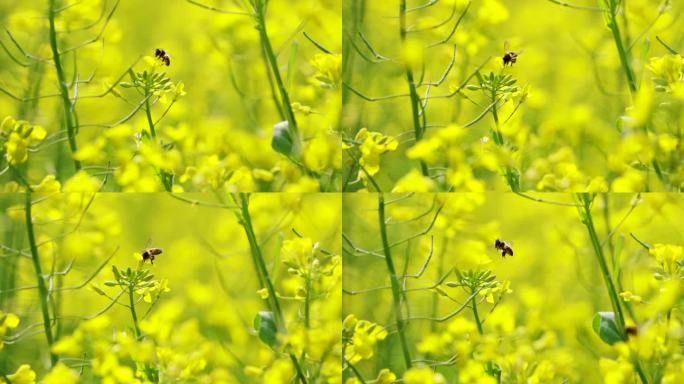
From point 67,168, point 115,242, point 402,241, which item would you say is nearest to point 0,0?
point 67,168

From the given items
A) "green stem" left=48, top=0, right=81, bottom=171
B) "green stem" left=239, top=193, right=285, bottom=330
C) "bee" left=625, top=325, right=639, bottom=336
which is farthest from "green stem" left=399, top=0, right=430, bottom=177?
"green stem" left=48, top=0, right=81, bottom=171

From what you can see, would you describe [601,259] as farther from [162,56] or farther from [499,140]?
[162,56]

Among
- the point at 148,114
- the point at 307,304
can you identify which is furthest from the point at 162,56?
the point at 307,304

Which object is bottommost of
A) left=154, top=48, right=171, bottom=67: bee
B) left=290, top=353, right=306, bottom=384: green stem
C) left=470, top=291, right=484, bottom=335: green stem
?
Answer: left=290, top=353, right=306, bottom=384: green stem

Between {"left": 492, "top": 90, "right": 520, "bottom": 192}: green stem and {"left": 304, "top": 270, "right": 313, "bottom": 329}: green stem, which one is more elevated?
{"left": 492, "top": 90, "right": 520, "bottom": 192}: green stem

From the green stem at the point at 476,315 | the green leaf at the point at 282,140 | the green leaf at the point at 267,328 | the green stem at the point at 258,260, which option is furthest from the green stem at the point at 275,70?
the green stem at the point at 476,315

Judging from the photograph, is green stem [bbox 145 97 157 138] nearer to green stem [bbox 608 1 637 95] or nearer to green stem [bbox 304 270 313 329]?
green stem [bbox 304 270 313 329]
